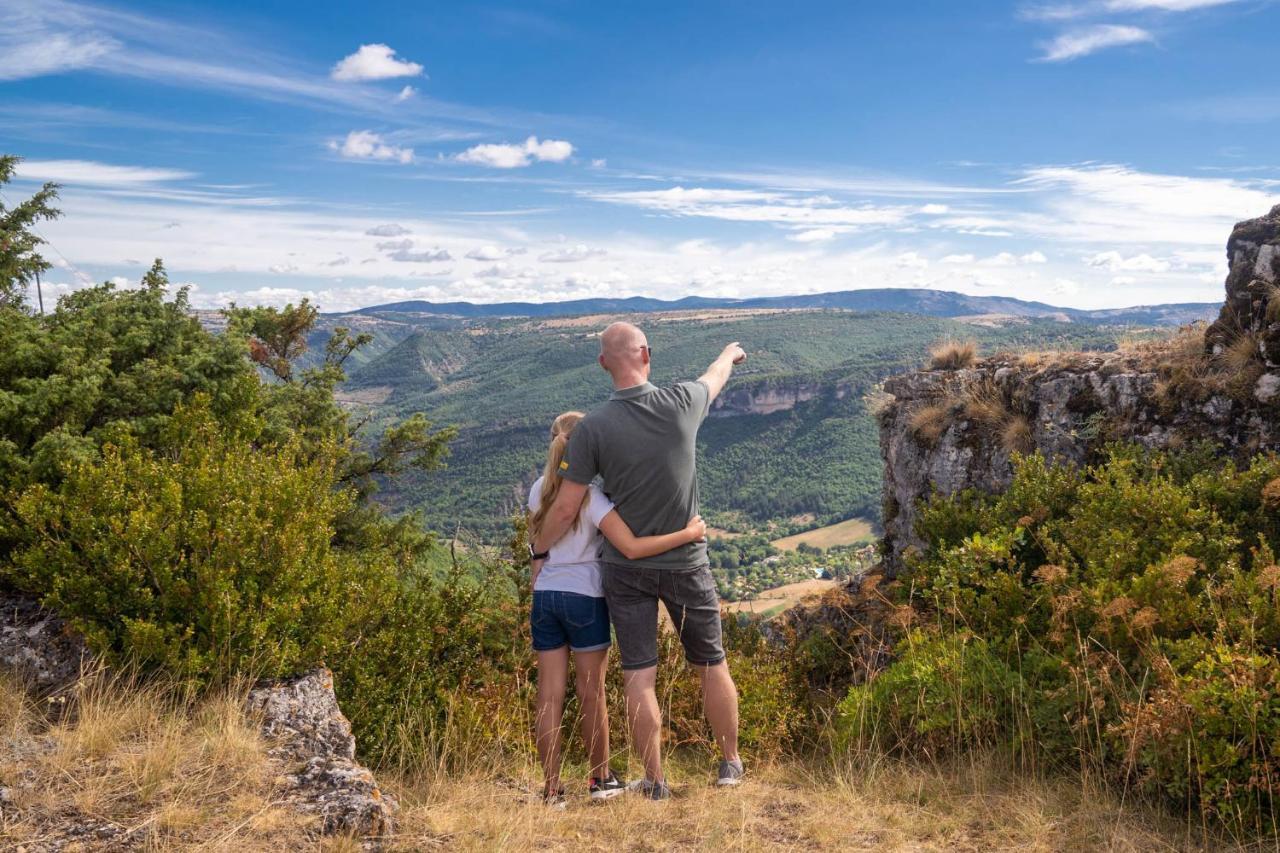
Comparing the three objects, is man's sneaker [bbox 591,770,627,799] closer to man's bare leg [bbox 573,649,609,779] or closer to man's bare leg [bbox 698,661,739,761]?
man's bare leg [bbox 573,649,609,779]

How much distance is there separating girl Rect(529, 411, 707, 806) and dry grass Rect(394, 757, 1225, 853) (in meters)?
0.25

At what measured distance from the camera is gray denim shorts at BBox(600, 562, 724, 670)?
397 cm

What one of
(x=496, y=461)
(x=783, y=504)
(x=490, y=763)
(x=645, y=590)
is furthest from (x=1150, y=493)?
(x=496, y=461)

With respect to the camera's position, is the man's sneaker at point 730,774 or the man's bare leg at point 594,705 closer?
the man's bare leg at point 594,705

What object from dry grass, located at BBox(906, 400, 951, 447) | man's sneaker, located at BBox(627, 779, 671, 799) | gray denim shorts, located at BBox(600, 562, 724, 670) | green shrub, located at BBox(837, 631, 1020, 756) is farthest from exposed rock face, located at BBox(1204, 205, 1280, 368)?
man's sneaker, located at BBox(627, 779, 671, 799)

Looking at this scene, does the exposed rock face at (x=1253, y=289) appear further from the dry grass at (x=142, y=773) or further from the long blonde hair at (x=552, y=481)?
the dry grass at (x=142, y=773)

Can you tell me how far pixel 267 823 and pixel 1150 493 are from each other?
17.4 ft

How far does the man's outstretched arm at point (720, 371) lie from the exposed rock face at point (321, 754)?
254cm

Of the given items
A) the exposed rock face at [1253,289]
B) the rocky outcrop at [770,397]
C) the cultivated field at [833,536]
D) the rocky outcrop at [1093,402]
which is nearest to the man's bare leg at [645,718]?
the rocky outcrop at [1093,402]

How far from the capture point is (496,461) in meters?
149

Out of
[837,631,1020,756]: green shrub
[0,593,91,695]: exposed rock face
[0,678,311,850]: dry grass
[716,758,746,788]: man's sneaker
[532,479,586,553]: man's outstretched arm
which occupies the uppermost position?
Result: [532,479,586,553]: man's outstretched arm

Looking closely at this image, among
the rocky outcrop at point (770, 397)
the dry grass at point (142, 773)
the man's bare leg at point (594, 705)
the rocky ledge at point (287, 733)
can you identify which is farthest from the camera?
the rocky outcrop at point (770, 397)

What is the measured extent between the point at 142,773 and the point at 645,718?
2.24 metres

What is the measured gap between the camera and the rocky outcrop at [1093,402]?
693 cm
